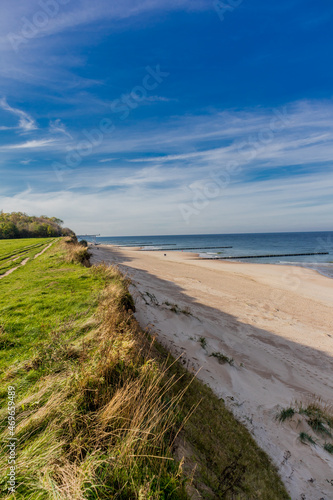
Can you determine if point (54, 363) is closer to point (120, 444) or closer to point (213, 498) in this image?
point (120, 444)

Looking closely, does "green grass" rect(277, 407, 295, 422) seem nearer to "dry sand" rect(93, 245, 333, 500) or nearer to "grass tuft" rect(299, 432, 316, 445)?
"dry sand" rect(93, 245, 333, 500)

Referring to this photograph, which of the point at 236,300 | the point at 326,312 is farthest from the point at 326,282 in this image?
the point at 236,300

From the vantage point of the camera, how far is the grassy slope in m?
2.29

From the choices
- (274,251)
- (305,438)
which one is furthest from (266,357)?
(274,251)

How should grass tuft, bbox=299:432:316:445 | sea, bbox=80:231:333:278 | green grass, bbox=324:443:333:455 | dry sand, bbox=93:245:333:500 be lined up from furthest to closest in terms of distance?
sea, bbox=80:231:333:278, grass tuft, bbox=299:432:316:445, green grass, bbox=324:443:333:455, dry sand, bbox=93:245:333:500

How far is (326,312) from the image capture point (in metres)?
14.9

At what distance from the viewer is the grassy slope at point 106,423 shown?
229 cm

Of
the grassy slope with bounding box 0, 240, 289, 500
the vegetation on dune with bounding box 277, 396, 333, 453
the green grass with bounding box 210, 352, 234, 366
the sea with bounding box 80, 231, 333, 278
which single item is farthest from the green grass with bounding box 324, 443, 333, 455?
the sea with bounding box 80, 231, 333, 278

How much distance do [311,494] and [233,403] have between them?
1986 millimetres

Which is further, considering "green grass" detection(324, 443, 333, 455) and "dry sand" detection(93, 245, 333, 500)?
"green grass" detection(324, 443, 333, 455)

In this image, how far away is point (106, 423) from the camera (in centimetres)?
278

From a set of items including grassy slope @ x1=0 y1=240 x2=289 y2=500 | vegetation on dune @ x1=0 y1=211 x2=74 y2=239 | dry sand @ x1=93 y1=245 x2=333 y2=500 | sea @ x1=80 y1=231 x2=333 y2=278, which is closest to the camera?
grassy slope @ x1=0 y1=240 x2=289 y2=500

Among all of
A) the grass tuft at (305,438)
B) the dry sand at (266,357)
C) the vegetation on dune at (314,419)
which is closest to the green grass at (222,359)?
the dry sand at (266,357)

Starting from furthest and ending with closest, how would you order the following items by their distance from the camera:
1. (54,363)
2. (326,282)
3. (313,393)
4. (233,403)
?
1. (326,282)
2. (313,393)
3. (233,403)
4. (54,363)
